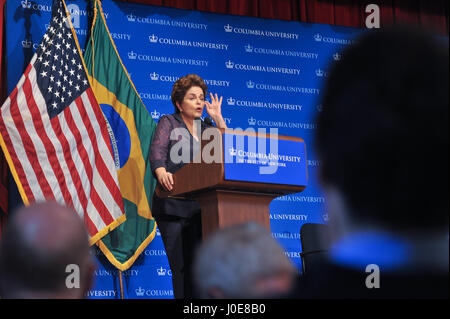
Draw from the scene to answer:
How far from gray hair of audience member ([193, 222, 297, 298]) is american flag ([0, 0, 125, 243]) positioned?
4168mm

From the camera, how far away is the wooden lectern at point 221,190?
315 cm

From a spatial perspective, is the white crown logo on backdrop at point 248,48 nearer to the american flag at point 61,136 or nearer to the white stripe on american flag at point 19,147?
the american flag at point 61,136

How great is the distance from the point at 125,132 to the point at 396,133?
516cm

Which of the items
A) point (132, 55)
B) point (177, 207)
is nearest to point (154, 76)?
point (132, 55)

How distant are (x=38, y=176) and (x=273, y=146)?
7.81 ft

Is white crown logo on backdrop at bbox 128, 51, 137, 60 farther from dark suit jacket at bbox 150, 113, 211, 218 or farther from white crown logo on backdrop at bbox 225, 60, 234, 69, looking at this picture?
dark suit jacket at bbox 150, 113, 211, 218

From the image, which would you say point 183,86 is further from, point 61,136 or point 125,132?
point 125,132

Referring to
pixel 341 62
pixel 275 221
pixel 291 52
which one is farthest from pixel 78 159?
pixel 341 62

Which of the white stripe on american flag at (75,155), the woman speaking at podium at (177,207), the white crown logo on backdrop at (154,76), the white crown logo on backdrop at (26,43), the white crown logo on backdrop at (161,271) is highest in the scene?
the white crown logo on backdrop at (26,43)

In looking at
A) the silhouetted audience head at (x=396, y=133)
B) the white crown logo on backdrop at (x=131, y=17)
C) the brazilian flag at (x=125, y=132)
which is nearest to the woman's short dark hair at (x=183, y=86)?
the brazilian flag at (x=125, y=132)

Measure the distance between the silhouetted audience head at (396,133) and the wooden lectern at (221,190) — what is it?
247cm

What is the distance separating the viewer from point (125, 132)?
5648mm

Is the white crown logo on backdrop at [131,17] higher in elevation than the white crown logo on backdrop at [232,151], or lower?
higher

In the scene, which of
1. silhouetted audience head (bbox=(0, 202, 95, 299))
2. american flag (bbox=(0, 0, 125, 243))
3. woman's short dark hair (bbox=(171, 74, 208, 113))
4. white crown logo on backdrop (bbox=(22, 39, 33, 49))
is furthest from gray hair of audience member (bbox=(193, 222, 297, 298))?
white crown logo on backdrop (bbox=(22, 39, 33, 49))
